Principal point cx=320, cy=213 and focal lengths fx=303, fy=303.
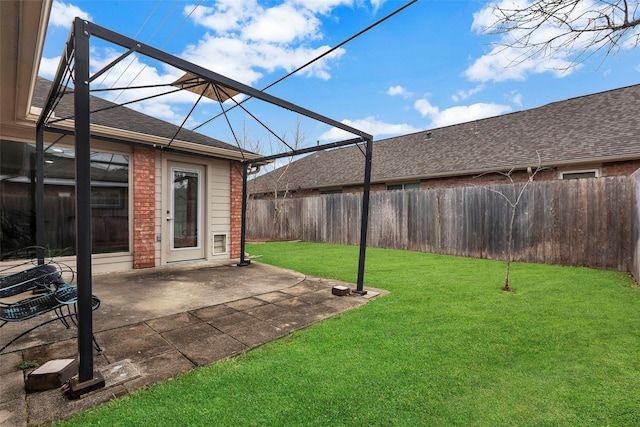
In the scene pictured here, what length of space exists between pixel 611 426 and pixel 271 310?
3.13m

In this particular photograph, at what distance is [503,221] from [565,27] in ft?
20.3

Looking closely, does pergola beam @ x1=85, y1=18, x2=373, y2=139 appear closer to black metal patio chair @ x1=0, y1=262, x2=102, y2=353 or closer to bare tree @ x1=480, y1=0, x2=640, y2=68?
black metal patio chair @ x1=0, y1=262, x2=102, y2=353

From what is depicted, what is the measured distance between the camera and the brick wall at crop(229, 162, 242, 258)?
7.86 m

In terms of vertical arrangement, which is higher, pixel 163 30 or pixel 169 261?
pixel 163 30

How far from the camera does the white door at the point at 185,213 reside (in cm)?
681

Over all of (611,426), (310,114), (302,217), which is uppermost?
(310,114)

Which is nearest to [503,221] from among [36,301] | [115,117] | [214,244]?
[214,244]

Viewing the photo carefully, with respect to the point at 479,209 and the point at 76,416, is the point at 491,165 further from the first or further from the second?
the point at 76,416

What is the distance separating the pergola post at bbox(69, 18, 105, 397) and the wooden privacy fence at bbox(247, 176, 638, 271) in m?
7.19

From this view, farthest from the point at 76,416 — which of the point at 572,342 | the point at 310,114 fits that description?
the point at 572,342

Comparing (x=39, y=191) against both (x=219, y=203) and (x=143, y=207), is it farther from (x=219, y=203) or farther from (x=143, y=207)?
(x=219, y=203)

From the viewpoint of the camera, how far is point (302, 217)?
1335 centimetres

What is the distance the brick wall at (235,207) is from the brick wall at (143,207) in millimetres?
1907

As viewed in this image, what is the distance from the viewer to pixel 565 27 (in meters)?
2.59
